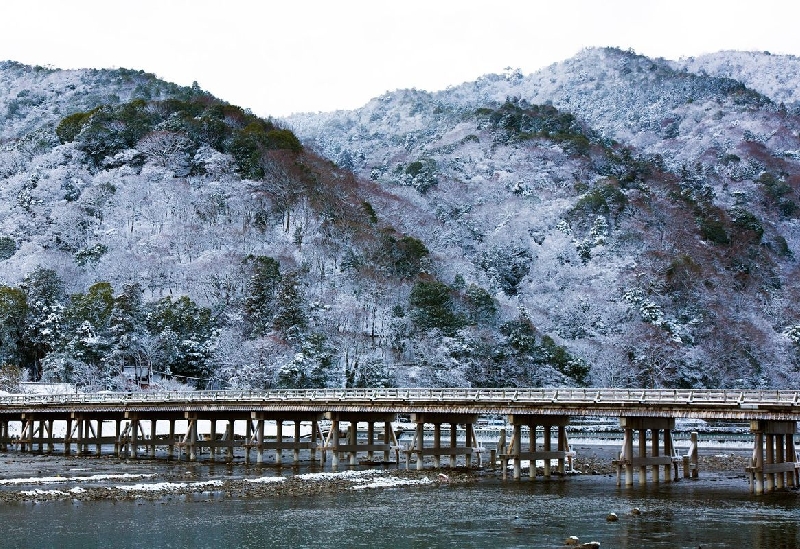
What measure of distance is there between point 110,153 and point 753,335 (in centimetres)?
8206

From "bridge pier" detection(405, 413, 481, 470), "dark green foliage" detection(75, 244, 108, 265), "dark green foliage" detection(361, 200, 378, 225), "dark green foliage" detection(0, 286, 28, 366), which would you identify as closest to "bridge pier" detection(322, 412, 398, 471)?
"bridge pier" detection(405, 413, 481, 470)

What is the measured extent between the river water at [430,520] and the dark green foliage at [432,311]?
57.2 metres

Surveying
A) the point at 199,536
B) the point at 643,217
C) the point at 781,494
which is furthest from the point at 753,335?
the point at 199,536

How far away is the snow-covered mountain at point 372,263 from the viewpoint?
102m

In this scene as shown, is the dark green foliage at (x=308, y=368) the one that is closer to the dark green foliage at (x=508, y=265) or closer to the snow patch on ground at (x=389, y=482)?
the dark green foliage at (x=508, y=265)

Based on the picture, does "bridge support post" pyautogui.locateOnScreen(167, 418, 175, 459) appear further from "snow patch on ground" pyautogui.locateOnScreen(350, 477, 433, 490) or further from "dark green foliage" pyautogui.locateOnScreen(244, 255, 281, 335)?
"dark green foliage" pyautogui.locateOnScreen(244, 255, 281, 335)

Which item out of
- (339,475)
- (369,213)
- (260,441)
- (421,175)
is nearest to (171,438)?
(260,441)

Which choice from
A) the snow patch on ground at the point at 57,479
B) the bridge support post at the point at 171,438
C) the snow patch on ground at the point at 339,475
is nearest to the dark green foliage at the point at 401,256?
the bridge support post at the point at 171,438

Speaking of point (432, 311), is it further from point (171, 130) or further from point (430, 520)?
point (430, 520)

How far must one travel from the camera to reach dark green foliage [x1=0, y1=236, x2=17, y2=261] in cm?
12412

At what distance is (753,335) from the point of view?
119 m

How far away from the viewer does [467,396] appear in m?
55.8

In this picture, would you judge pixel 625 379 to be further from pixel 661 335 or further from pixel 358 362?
pixel 358 362

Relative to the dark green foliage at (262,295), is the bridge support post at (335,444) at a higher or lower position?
lower
